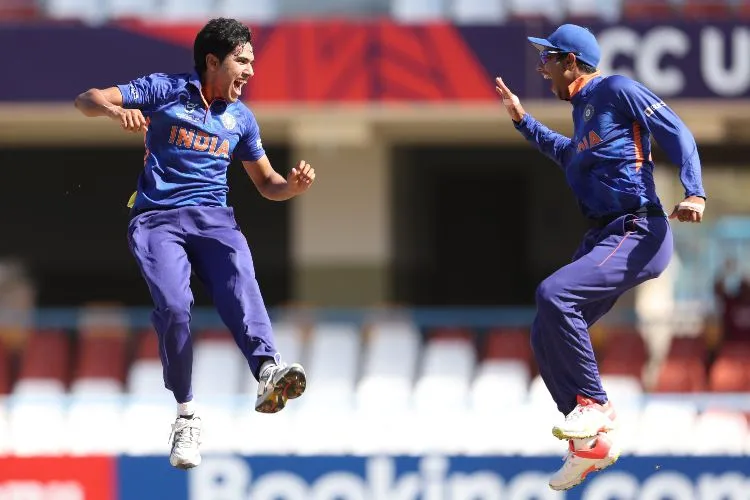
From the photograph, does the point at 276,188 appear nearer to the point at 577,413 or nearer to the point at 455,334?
the point at 577,413

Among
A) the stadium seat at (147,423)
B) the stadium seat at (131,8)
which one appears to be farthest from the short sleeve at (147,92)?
the stadium seat at (131,8)

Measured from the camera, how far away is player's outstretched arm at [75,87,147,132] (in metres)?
7.20

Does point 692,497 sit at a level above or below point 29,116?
below

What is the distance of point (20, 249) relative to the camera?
1881 centimetres

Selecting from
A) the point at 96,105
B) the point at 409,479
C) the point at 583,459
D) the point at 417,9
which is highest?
the point at 417,9

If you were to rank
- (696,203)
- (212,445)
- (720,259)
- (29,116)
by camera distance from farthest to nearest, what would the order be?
(720,259) < (29,116) < (212,445) < (696,203)

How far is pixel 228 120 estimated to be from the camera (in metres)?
8.00

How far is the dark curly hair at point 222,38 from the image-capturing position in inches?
307

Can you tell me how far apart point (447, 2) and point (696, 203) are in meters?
7.68

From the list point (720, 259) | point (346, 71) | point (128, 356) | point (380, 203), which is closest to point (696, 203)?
point (346, 71)

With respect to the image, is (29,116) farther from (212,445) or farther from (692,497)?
(692,497)

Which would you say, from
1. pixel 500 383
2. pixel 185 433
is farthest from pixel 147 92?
pixel 500 383

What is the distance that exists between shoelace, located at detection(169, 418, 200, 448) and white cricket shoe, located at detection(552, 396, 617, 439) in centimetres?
169

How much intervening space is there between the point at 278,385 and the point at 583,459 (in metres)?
1.57
